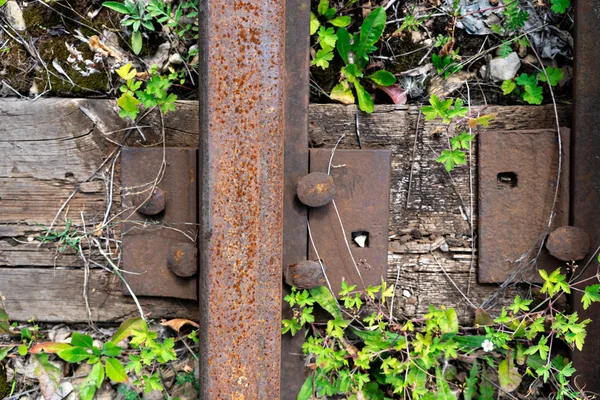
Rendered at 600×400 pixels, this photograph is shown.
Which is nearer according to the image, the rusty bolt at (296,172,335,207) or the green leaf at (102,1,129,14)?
the rusty bolt at (296,172,335,207)

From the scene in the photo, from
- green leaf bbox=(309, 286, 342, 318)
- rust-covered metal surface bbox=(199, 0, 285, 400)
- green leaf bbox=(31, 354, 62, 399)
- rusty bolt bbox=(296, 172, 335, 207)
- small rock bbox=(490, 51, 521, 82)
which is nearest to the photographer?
rust-covered metal surface bbox=(199, 0, 285, 400)

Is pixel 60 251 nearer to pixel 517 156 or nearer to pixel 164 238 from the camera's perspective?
pixel 164 238

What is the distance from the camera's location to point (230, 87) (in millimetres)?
1820

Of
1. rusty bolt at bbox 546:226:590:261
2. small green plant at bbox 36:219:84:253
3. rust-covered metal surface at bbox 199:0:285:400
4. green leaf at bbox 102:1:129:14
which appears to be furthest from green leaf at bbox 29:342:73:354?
rusty bolt at bbox 546:226:590:261

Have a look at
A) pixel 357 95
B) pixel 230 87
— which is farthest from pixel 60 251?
pixel 357 95

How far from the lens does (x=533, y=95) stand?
2088mm

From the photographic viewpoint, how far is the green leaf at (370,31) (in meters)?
2.07

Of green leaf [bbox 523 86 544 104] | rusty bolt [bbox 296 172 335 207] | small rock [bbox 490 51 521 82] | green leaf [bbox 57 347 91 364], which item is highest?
small rock [bbox 490 51 521 82]

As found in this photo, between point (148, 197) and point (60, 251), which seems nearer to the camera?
point (148, 197)

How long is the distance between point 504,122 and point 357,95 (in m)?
0.68

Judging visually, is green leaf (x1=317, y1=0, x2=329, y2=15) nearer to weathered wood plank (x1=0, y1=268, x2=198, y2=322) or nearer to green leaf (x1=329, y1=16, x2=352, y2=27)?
green leaf (x1=329, y1=16, x2=352, y2=27)

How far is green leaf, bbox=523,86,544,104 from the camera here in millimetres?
2086

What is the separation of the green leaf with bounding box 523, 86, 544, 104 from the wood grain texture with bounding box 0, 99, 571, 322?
5 cm

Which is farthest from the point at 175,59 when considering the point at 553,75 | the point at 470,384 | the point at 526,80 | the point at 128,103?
the point at 470,384
